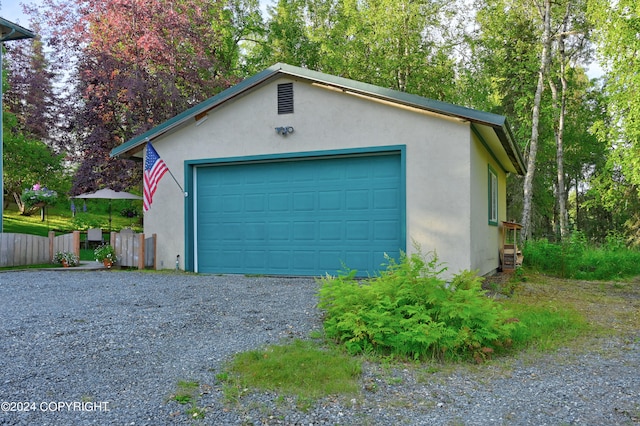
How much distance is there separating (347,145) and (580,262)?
6875mm

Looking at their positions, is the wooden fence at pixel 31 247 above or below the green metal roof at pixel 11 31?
below

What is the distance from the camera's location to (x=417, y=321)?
12.9 feet

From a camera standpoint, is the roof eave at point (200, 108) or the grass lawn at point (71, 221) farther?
the grass lawn at point (71, 221)

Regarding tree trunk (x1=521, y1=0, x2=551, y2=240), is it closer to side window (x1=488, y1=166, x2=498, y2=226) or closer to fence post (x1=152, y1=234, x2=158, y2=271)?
side window (x1=488, y1=166, x2=498, y2=226)

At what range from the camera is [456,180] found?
8055 millimetres

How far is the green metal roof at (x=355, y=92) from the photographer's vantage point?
7.83 m

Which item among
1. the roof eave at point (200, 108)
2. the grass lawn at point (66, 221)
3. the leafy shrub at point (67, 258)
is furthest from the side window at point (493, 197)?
the grass lawn at point (66, 221)

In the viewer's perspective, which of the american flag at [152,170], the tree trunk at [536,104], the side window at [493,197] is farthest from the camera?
the tree trunk at [536,104]

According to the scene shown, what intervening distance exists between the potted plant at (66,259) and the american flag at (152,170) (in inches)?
100

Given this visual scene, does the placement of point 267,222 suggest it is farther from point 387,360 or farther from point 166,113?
point 166,113

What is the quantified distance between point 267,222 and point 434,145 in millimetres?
3598

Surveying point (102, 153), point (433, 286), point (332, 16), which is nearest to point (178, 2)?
point (102, 153)

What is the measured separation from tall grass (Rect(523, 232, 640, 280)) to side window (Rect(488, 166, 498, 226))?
1.73 metres

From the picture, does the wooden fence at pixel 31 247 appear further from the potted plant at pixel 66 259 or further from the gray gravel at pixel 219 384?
the gray gravel at pixel 219 384
